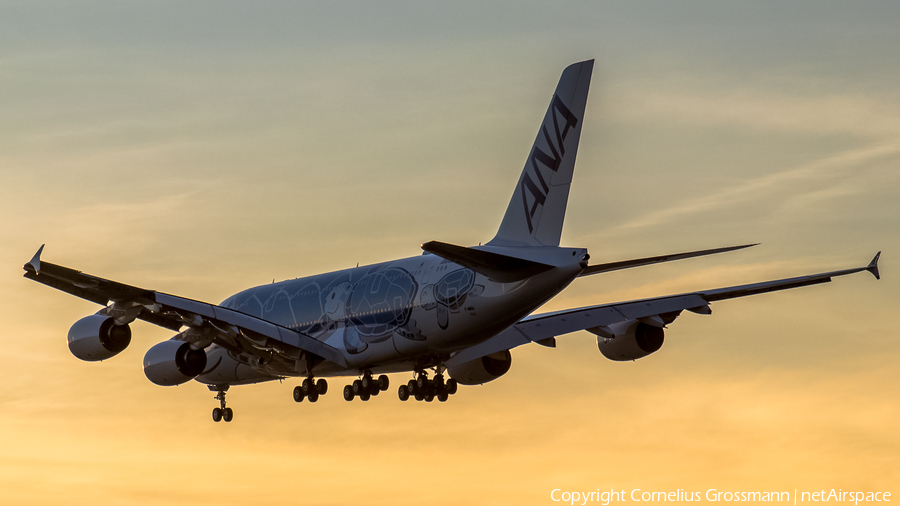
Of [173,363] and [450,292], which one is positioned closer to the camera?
[450,292]

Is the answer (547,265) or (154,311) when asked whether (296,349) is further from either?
(547,265)

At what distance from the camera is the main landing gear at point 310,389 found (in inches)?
1741

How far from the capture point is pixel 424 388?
1770 inches

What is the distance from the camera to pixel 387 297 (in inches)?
1662

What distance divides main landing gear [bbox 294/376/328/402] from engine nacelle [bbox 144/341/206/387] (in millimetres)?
3421

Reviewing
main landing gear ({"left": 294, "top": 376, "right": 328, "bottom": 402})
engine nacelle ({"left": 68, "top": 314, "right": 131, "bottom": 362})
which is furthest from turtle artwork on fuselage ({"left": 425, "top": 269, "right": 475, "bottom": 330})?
engine nacelle ({"left": 68, "top": 314, "right": 131, "bottom": 362})

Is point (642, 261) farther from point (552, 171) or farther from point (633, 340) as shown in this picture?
point (633, 340)

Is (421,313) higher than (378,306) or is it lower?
lower

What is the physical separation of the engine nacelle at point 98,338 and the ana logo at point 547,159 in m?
13.0

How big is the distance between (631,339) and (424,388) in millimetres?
7411

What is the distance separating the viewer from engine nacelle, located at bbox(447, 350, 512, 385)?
152ft

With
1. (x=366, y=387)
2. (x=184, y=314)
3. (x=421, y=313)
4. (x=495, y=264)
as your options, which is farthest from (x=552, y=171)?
(x=184, y=314)

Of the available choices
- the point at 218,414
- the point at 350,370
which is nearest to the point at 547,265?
the point at 350,370

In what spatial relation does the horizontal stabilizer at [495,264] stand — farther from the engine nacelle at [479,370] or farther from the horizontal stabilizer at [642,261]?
the engine nacelle at [479,370]
